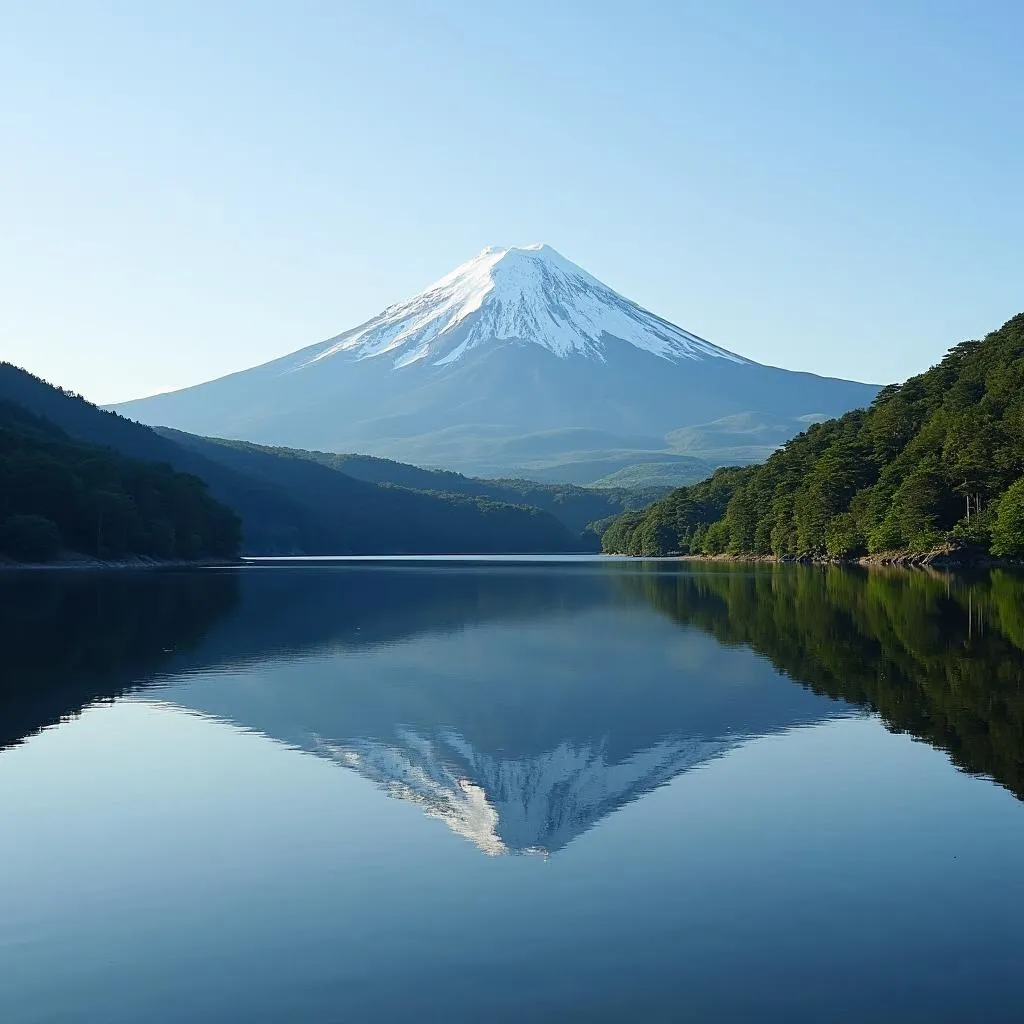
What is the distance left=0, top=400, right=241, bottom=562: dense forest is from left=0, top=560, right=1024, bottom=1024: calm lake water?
86.4m

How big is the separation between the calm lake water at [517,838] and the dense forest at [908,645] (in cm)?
19

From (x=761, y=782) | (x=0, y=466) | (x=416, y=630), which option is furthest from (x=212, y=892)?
(x=0, y=466)

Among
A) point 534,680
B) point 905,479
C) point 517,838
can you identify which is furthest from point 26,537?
point 517,838

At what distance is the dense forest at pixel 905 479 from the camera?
104 m

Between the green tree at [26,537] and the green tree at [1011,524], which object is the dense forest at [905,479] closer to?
the green tree at [1011,524]

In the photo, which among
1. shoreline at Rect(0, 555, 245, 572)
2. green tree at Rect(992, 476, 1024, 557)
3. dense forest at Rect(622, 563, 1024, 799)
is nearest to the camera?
dense forest at Rect(622, 563, 1024, 799)

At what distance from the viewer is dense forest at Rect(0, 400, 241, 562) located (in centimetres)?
11812

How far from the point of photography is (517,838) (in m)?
15.7

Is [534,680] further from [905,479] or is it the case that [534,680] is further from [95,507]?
[95,507]

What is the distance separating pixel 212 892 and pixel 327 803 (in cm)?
447

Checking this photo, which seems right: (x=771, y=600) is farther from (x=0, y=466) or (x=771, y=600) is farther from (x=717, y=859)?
(x=0, y=466)

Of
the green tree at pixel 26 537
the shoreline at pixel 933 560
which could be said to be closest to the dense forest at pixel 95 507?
the green tree at pixel 26 537

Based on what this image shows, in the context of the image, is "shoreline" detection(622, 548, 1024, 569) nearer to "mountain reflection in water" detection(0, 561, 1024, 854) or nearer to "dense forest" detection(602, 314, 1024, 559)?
"dense forest" detection(602, 314, 1024, 559)

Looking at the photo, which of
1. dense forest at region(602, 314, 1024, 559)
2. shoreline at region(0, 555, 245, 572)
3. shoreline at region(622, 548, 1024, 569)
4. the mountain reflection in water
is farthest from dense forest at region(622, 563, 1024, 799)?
shoreline at region(0, 555, 245, 572)
